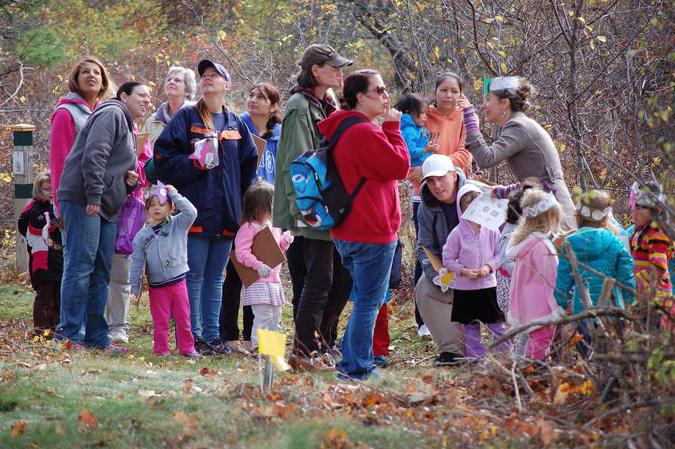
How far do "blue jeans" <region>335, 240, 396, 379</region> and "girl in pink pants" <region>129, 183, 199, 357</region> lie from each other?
2053mm

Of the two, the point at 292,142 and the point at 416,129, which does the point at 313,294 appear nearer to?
the point at 292,142

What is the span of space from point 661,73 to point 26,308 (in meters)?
6.71

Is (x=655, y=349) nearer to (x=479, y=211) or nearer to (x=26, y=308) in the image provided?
(x=479, y=211)

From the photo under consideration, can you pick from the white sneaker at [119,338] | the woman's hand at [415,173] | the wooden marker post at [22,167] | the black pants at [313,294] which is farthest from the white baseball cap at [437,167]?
the wooden marker post at [22,167]

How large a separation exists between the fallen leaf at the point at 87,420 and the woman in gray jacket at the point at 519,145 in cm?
332

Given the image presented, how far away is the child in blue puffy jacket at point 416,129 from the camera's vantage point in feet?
29.0

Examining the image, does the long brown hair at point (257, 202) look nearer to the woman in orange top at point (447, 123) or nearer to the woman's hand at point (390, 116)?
the woman in orange top at point (447, 123)

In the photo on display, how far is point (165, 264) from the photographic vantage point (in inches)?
327

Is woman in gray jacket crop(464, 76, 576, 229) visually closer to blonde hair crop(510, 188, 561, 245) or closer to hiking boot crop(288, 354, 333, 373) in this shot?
blonde hair crop(510, 188, 561, 245)

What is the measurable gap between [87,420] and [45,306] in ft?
12.9

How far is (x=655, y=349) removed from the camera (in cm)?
461

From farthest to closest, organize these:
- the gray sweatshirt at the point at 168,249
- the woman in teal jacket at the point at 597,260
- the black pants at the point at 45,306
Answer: the black pants at the point at 45,306
the gray sweatshirt at the point at 168,249
the woman in teal jacket at the point at 597,260

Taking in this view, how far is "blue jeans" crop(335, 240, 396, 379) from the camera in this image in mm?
6555

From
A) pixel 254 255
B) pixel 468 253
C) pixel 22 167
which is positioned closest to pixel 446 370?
pixel 468 253
